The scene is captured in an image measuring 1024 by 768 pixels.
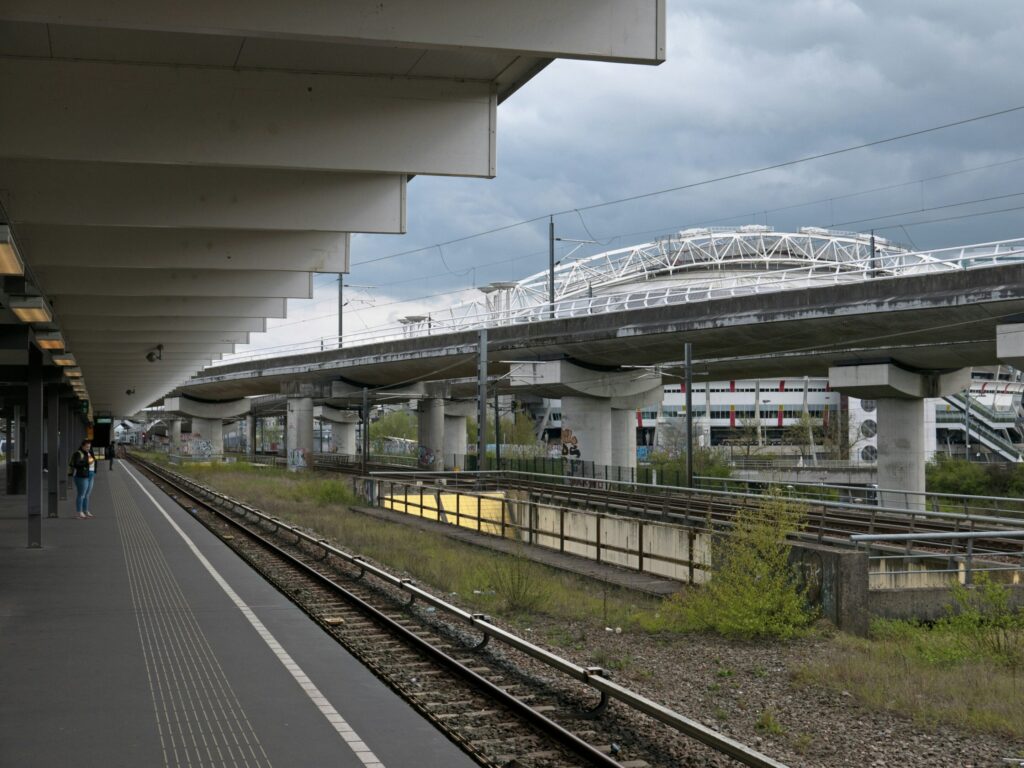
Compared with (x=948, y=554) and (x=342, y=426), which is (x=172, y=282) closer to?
(x=948, y=554)

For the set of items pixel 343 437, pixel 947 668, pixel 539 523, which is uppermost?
pixel 343 437

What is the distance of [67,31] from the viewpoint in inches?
370

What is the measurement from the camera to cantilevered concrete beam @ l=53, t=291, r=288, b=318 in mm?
22984

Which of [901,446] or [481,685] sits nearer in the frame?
[481,685]

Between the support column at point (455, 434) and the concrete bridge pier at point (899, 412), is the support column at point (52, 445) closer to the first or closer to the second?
the concrete bridge pier at point (899, 412)

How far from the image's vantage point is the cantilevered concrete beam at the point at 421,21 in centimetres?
783

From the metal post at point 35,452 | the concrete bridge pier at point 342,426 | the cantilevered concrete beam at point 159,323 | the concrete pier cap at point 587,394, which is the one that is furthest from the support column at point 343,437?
the metal post at point 35,452

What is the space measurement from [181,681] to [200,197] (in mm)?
6344

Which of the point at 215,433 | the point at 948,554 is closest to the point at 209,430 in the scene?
the point at 215,433

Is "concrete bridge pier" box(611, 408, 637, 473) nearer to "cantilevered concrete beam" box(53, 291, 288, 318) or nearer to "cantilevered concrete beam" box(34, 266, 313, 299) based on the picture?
"cantilevered concrete beam" box(53, 291, 288, 318)

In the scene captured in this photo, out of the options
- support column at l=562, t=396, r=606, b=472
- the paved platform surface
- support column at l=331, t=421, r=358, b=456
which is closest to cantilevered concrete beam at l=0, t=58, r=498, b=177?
the paved platform surface

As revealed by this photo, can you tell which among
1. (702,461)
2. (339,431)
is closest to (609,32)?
(702,461)

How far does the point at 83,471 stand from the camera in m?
27.4

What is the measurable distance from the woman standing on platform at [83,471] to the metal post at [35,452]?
455 cm
